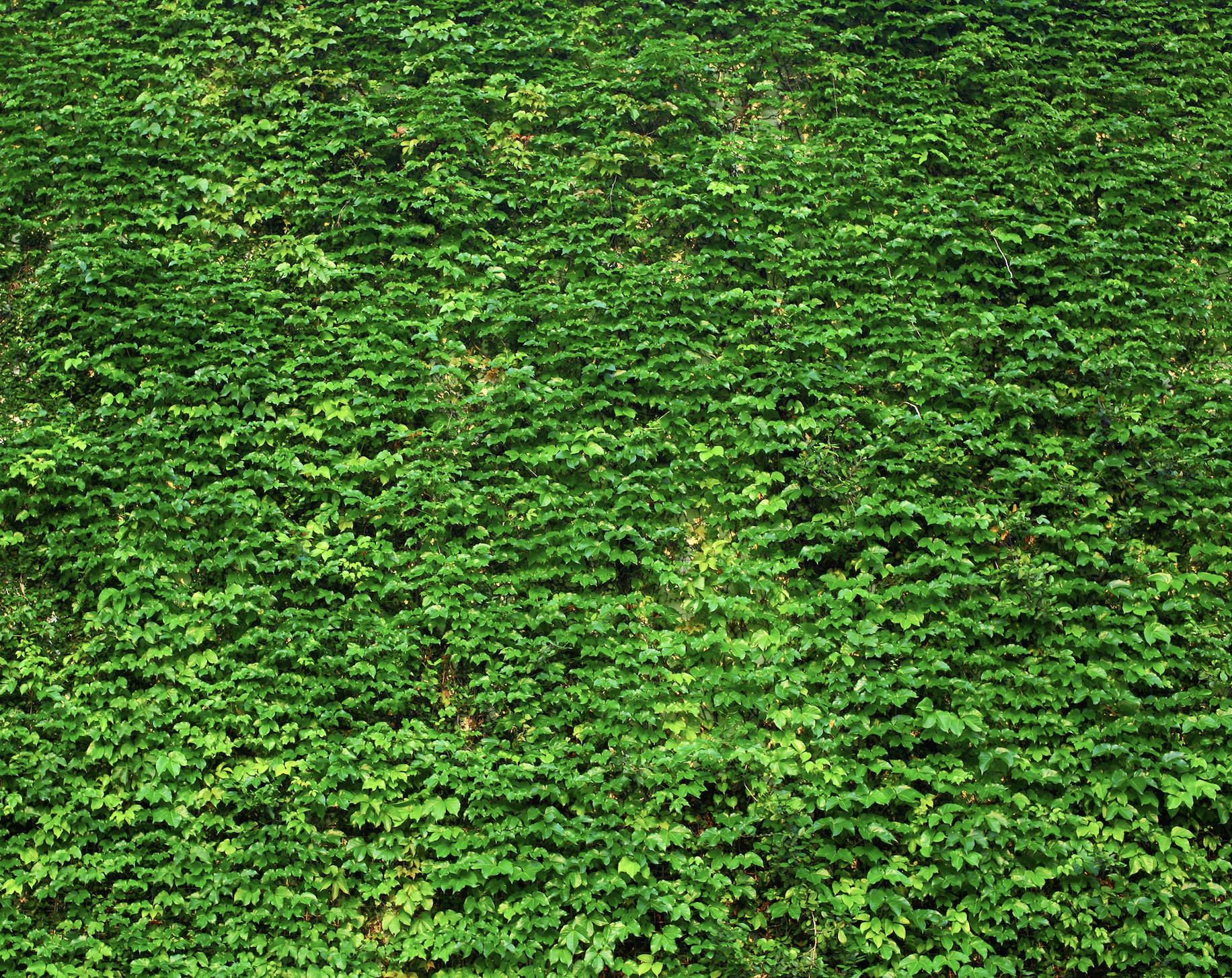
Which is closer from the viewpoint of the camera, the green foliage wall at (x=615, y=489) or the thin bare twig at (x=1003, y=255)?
the green foliage wall at (x=615, y=489)

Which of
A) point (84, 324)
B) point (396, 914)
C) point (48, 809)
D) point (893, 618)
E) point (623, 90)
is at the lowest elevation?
point (396, 914)

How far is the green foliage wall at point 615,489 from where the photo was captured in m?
4.90

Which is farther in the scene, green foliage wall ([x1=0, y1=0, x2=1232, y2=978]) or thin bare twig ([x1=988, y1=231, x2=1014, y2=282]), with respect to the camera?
thin bare twig ([x1=988, y1=231, x2=1014, y2=282])

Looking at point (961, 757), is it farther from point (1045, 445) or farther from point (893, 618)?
point (1045, 445)

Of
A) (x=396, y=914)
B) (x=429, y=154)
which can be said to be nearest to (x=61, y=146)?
(x=429, y=154)

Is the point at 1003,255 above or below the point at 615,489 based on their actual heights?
above

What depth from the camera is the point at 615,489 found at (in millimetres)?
5793

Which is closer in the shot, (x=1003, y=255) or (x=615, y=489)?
(x=615, y=489)

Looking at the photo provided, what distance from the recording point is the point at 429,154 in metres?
6.68

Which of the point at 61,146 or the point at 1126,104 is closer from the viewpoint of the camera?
the point at 61,146

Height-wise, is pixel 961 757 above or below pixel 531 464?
below

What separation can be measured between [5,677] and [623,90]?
20.7 ft

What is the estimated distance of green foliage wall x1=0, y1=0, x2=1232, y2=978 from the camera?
4.90 m

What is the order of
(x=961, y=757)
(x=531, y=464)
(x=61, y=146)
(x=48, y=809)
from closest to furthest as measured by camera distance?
1. (x=48, y=809)
2. (x=961, y=757)
3. (x=531, y=464)
4. (x=61, y=146)
